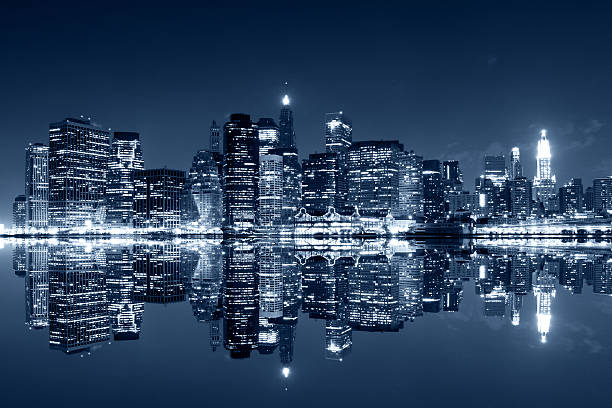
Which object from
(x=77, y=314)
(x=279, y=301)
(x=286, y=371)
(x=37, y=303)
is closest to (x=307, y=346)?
(x=286, y=371)

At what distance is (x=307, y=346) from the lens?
41.9ft

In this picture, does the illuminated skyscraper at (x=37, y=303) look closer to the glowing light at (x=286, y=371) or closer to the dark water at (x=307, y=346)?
the dark water at (x=307, y=346)

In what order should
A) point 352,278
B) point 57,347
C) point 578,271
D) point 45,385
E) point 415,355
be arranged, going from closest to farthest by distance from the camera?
point 45,385 < point 415,355 < point 57,347 < point 352,278 < point 578,271

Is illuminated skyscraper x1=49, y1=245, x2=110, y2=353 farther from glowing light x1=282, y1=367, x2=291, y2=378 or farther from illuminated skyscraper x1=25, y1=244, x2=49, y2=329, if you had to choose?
glowing light x1=282, y1=367, x2=291, y2=378

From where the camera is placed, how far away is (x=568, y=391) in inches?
339

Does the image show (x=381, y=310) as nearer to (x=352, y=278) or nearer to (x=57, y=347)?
(x=57, y=347)

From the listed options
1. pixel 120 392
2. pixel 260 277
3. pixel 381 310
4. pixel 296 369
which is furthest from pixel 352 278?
pixel 120 392

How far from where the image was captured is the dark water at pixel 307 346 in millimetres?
A: 8719

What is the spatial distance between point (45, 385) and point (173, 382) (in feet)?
7.91

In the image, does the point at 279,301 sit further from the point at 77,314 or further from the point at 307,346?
the point at 77,314

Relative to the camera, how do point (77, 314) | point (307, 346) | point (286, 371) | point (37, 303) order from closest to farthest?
point (286, 371) < point (307, 346) < point (77, 314) < point (37, 303)

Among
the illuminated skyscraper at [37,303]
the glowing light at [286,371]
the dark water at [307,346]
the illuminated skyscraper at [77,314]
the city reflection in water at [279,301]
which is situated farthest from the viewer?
the illuminated skyscraper at [37,303]

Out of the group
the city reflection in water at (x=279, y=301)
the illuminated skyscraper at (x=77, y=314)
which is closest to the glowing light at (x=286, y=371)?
the city reflection in water at (x=279, y=301)

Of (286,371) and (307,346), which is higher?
(286,371)
